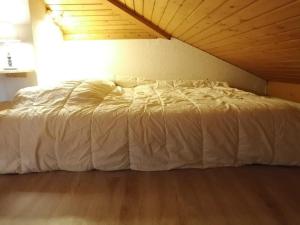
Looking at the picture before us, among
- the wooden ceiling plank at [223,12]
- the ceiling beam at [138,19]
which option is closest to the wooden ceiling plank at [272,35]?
Answer: the wooden ceiling plank at [223,12]

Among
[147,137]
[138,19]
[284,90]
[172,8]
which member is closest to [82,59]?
[138,19]

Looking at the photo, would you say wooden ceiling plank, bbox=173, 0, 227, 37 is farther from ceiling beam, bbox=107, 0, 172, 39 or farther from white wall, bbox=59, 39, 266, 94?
white wall, bbox=59, 39, 266, 94

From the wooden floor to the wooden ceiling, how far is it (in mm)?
987

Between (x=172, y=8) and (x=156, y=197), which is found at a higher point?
(x=172, y=8)

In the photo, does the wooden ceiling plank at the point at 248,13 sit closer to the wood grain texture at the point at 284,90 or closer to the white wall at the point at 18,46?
the wood grain texture at the point at 284,90

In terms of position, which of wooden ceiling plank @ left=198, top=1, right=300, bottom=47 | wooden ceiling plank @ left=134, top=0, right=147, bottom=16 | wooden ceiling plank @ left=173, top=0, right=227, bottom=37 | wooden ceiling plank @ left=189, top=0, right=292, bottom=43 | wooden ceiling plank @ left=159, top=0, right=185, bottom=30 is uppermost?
wooden ceiling plank @ left=134, top=0, right=147, bottom=16

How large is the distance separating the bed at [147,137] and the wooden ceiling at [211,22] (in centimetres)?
54

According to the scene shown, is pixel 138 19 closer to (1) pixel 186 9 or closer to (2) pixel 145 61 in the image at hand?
(2) pixel 145 61

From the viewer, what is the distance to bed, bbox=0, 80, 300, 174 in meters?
1.83

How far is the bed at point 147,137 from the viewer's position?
1830 millimetres

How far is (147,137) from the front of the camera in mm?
1823

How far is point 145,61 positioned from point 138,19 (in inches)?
28.2

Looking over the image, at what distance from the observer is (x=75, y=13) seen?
3078mm

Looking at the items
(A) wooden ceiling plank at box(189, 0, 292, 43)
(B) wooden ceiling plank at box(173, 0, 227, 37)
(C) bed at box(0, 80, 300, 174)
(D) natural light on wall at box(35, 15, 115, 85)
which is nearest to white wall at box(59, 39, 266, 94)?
(D) natural light on wall at box(35, 15, 115, 85)
